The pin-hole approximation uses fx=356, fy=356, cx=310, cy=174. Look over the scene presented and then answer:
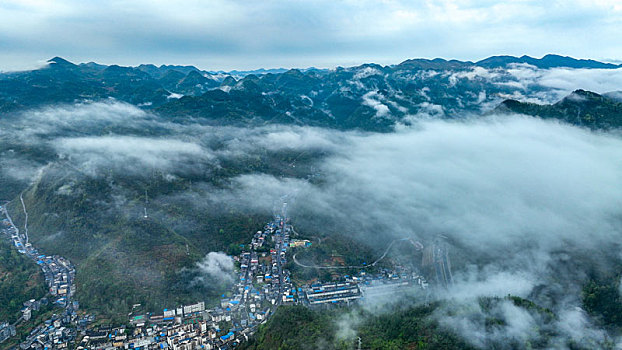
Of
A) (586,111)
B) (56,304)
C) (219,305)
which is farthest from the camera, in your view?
(586,111)

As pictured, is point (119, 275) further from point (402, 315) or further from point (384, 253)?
point (384, 253)

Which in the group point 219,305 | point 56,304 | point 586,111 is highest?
point 586,111

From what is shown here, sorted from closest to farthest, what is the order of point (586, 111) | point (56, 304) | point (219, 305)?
point (56, 304) → point (219, 305) → point (586, 111)

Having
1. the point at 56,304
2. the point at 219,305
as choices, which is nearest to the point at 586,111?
the point at 219,305

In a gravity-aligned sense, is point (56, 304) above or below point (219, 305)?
above

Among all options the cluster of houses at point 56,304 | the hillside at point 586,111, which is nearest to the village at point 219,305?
the cluster of houses at point 56,304

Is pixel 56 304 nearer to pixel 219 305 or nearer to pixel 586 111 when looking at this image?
pixel 219 305

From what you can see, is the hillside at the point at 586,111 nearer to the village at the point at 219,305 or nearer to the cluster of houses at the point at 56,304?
the village at the point at 219,305

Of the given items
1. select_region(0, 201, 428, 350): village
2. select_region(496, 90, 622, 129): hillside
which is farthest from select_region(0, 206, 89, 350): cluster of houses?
select_region(496, 90, 622, 129): hillside
